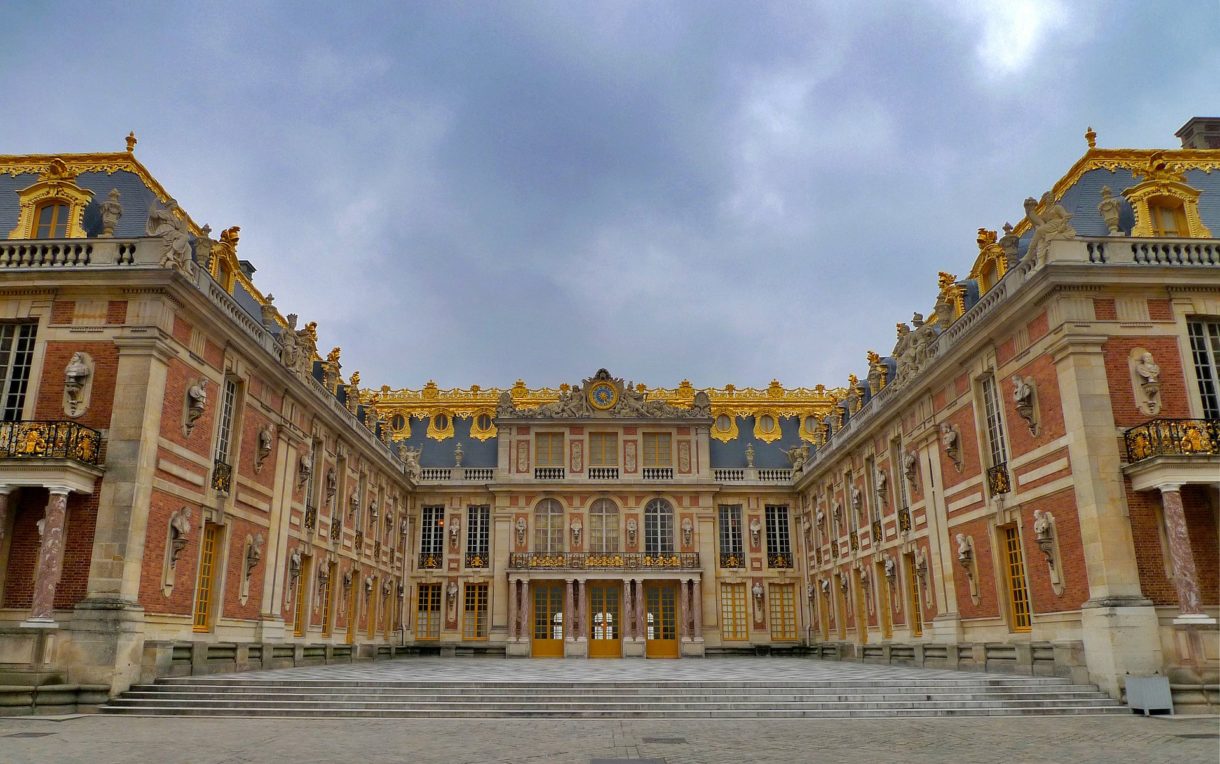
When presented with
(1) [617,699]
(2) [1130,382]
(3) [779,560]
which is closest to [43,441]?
(1) [617,699]

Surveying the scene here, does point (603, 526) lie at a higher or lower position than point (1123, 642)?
higher

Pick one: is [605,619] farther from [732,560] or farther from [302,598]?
[302,598]

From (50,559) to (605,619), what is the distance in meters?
24.9

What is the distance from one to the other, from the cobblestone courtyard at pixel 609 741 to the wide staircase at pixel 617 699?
829mm

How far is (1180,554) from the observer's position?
46.7 ft

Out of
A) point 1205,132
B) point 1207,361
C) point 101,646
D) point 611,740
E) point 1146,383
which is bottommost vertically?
point 611,740

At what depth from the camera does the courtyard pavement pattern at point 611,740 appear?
9445mm

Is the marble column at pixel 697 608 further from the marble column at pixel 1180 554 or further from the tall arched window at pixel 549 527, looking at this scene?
the marble column at pixel 1180 554

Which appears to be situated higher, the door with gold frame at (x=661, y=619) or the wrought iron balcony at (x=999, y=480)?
the wrought iron balcony at (x=999, y=480)

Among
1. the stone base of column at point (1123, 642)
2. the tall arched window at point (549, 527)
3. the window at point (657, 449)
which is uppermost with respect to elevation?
the window at point (657, 449)

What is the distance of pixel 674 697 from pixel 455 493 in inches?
979

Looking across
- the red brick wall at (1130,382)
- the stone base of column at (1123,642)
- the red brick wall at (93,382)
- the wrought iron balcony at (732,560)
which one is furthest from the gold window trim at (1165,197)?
the wrought iron balcony at (732,560)

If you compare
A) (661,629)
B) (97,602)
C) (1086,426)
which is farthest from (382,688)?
(661,629)

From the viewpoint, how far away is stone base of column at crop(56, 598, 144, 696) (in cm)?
1433
